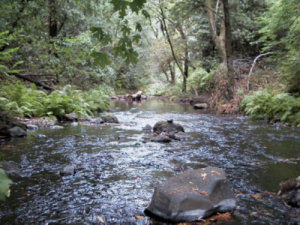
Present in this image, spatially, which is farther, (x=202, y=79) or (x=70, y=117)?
(x=202, y=79)

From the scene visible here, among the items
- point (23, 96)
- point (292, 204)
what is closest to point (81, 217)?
point (292, 204)

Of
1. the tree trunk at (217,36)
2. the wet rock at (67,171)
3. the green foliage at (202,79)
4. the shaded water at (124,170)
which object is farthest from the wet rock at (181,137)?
the green foliage at (202,79)

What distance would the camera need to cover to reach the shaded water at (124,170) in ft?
8.91

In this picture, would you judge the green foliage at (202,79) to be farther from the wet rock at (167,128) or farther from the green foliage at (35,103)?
the wet rock at (167,128)

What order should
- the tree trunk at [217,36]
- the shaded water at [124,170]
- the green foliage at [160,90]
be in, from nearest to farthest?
the shaded water at [124,170]
the tree trunk at [217,36]
the green foliage at [160,90]

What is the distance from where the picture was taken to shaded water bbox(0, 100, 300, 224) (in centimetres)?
271

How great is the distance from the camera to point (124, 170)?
411 centimetres

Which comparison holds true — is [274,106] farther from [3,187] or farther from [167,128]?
[3,187]

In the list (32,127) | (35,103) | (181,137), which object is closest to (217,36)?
(181,137)

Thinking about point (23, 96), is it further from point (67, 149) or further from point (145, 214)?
point (145, 214)

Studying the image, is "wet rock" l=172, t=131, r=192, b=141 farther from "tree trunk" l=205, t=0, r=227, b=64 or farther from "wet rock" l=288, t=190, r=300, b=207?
"tree trunk" l=205, t=0, r=227, b=64

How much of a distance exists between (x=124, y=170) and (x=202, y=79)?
16262 mm

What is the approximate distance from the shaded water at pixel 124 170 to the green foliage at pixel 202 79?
1218 centimetres

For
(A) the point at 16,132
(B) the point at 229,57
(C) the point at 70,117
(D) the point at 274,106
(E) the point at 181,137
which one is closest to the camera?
(A) the point at 16,132
